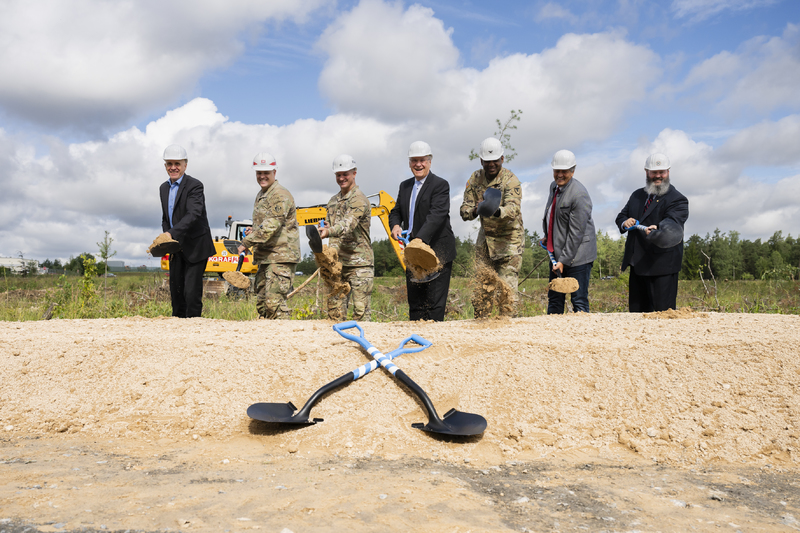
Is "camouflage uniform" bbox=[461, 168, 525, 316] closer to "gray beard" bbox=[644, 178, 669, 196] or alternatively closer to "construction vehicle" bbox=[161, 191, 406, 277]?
"gray beard" bbox=[644, 178, 669, 196]

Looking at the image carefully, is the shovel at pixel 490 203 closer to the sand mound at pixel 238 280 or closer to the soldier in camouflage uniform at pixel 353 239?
the soldier in camouflage uniform at pixel 353 239

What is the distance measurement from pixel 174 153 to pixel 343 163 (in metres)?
1.96

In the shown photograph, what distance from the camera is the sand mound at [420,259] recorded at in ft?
14.5

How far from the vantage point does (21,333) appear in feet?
15.2

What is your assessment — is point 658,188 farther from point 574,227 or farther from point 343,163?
point 343,163

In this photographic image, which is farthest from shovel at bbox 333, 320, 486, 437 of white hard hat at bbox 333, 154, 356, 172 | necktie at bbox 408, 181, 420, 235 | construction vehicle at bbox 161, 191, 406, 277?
construction vehicle at bbox 161, 191, 406, 277

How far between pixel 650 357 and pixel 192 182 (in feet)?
16.2

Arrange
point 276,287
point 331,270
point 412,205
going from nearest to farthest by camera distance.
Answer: point 412,205, point 331,270, point 276,287

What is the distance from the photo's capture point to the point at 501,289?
190 inches

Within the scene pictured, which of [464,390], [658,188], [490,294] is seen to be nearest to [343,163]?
[490,294]

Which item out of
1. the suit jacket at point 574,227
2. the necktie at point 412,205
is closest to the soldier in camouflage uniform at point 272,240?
the necktie at point 412,205

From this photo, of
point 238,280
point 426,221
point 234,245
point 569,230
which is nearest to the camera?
point 426,221

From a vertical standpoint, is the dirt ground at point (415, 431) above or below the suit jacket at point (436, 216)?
below

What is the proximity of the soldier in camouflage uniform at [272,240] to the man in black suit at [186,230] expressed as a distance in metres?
0.51
